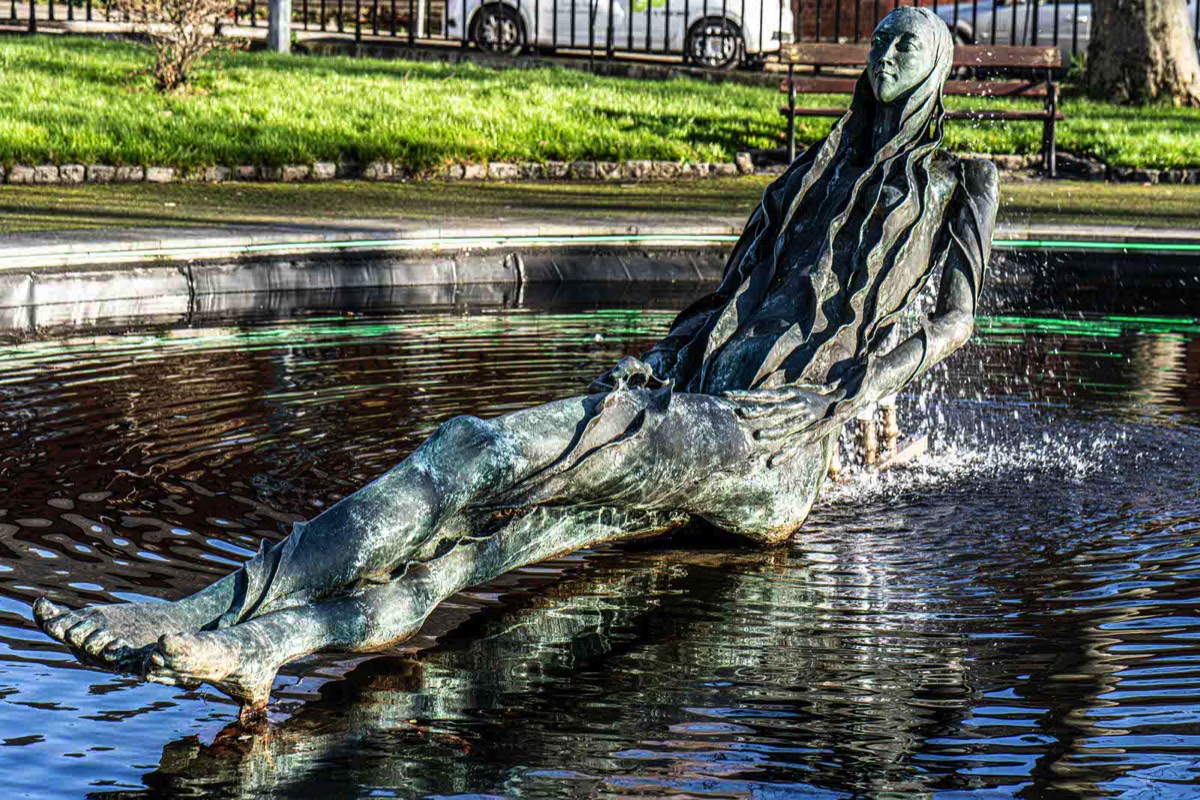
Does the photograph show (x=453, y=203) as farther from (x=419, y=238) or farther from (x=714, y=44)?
(x=714, y=44)

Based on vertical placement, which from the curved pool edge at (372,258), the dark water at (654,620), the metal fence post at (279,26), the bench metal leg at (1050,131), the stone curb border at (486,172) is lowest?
the dark water at (654,620)

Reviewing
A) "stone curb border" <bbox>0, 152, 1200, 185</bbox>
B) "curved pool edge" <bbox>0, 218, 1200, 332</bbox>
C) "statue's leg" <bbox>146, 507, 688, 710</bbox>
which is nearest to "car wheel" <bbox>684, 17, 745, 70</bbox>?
"stone curb border" <bbox>0, 152, 1200, 185</bbox>

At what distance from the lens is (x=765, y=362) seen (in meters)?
4.74

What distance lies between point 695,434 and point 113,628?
1442 mm

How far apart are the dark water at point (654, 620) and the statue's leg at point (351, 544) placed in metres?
0.23

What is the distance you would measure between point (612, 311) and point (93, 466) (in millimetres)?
4070

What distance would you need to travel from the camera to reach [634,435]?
4043 millimetres

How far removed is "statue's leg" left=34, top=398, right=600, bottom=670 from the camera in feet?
11.3

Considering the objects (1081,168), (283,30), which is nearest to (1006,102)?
(1081,168)

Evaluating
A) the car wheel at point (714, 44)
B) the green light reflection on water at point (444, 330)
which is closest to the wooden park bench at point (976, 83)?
the car wheel at point (714, 44)

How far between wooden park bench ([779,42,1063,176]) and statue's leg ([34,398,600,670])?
11.2m

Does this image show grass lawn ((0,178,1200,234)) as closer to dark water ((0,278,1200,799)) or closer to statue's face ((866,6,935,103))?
dark water ((0,278,1200,799))

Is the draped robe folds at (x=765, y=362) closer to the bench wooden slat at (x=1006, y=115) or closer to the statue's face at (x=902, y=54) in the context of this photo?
the statue's face at (x=902, y=54)

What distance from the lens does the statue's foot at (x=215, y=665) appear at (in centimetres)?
329
